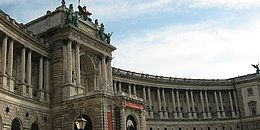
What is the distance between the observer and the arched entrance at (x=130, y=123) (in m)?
47.2

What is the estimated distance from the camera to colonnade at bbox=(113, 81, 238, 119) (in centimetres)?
7581

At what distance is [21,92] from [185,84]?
4533 centimetres

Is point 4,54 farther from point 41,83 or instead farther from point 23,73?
point 41,83

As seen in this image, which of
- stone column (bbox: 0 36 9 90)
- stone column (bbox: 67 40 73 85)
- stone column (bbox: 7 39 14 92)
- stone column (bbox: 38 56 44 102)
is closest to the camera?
stone column (bbox: 0 36 9 90)

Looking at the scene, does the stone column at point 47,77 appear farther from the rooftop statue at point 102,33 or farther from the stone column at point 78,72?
the rooftop statue at point 102,33

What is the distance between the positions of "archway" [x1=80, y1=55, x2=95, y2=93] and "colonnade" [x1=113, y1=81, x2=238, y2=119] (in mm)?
14896

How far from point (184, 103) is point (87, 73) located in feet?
104

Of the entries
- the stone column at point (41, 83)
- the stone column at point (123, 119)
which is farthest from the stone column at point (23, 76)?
the stone column at point (123, 119)

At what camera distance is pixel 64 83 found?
49.5 metres

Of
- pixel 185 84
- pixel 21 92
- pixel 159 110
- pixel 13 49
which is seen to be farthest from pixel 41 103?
pixel 185 84

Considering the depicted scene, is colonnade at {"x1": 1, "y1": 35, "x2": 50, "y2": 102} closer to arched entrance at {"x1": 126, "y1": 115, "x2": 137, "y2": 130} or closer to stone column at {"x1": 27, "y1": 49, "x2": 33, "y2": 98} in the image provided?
stone column at {"x1": 27, "y1": 49, "x2": 33, "y2": 98}

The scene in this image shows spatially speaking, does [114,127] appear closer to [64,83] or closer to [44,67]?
[64,83]

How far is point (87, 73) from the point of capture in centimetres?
5753

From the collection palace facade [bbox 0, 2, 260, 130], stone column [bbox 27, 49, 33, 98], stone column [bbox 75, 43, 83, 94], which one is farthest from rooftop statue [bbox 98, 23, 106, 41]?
stone column [bbox 27, 49, 33, 98]
